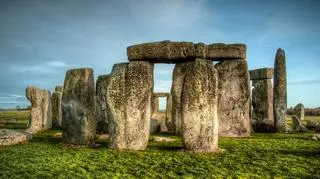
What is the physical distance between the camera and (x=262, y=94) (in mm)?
17016

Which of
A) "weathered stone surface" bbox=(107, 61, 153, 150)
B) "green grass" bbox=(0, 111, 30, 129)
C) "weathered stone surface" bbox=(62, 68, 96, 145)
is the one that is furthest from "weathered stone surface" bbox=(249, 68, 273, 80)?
"green grass" bbox=(0, 111, 30, 129)

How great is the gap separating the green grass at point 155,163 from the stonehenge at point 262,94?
24.7 ft

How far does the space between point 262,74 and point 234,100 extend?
406cm

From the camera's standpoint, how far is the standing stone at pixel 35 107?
50.2ft

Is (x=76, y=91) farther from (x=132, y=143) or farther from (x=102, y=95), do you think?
(x=102, y=95)

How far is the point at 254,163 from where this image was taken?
7246 mm

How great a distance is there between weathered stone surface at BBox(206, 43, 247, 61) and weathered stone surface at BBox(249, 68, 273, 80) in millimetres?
3755

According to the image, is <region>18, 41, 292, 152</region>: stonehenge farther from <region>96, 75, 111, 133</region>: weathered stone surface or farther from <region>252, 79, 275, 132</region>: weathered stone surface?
<region>252, 79, 275, 132</region>: weathered stone surface

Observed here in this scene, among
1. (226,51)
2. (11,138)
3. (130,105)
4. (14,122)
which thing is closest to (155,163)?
(130,105)

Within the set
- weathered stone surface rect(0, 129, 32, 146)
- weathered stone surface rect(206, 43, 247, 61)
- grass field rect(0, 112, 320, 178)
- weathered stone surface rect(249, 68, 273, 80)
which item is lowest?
grass field rect(0, 112, 320, 178)

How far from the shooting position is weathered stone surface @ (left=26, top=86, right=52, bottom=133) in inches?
603

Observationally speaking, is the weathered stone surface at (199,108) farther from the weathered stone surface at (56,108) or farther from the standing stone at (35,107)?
the weathered stone surface at (56,108)

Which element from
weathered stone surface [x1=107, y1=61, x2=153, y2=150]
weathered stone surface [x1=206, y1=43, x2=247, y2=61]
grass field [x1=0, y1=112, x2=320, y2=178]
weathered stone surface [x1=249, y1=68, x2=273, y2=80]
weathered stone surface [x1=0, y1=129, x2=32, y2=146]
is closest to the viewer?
grass field [x1=0, y1=112, x2=320, y2=178]

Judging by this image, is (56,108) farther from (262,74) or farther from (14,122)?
(262,74)
